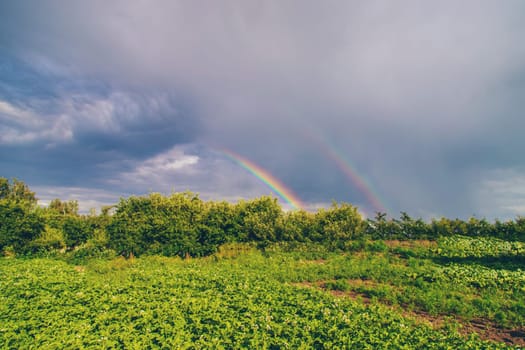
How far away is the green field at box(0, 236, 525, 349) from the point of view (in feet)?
20.6

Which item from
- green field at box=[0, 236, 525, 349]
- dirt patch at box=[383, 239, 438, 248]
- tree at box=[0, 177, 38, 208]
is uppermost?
tree at box=[0, 177, 38, 208]

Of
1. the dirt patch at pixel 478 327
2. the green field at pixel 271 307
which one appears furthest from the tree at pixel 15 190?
the dirt patch at pixel 478 327

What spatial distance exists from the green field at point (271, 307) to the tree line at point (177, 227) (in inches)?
156

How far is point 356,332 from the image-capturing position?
21.4 ft

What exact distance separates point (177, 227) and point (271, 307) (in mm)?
12403

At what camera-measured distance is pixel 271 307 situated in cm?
781

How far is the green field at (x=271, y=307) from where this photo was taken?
6266 mm

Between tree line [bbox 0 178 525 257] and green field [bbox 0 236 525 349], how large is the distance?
3.95 metres

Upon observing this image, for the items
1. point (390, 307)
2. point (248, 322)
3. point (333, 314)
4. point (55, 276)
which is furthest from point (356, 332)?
point (55, 276)

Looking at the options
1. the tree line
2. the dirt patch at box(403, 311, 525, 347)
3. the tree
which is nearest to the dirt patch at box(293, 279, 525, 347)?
the dirt patch at box(403, 311, 525, 347)

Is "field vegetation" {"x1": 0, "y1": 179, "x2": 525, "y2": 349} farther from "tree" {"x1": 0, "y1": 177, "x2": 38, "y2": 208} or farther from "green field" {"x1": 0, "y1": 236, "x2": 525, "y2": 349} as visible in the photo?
"tree" {"x1": 0, "y1": 177, "x2": 38, "y2": 208}

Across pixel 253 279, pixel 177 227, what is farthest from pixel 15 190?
pixel 253 279

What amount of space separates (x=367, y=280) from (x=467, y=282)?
4035 millimetres

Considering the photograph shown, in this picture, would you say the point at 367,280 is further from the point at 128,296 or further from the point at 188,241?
the point at 188,241
